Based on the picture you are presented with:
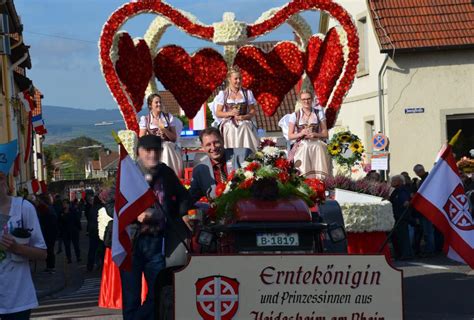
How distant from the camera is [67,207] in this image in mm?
28906

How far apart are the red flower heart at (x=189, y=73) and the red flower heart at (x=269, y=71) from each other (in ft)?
1.29

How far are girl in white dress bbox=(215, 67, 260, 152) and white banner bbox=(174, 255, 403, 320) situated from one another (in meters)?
6.13

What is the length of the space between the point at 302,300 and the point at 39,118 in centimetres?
4042

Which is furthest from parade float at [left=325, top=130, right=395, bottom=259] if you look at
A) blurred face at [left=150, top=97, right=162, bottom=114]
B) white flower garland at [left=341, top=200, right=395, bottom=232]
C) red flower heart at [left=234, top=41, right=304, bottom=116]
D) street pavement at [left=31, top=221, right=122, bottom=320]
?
street pavement at [left=31, top=221, right=122, bottom=320]

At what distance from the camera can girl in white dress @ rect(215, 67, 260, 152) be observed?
1445cm

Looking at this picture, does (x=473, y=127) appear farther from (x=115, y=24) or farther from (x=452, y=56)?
(x=115, y=24)

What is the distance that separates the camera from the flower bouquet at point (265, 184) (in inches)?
387

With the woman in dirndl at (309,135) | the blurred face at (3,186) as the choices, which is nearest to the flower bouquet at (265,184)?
the blurred face at (3,186)

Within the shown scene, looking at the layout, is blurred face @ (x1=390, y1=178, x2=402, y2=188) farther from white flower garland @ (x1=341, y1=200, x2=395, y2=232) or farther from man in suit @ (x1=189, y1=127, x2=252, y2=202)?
man in suit @ (x1=189, y1=127, x2=252, y2=202)

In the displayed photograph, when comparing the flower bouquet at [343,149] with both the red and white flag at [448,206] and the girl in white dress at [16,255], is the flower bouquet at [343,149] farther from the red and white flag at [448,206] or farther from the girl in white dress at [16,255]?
the girl in white dress at [16,255]

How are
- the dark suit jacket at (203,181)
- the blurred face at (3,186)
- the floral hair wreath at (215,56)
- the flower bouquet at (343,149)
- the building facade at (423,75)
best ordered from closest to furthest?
1. the blurred face at (3,186)
2. the dark suit jacket at (203,181)
3. the floral hair wreath at (215,56)
4. the flower bouquet at (343,149)
5. the building facade at (423,75)

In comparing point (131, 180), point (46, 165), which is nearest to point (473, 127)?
point (131, 180)

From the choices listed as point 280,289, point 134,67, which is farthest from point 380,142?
point 280,289

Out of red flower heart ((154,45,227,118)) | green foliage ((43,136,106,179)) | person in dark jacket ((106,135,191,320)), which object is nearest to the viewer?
person in dark jacket ((106,135,191,320))
